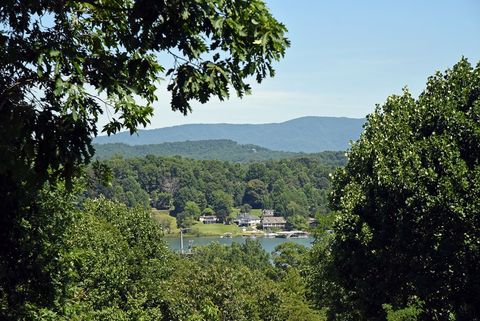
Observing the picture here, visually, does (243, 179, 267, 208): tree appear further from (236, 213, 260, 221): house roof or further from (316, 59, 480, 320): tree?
(316, 59, 480, 320): tree

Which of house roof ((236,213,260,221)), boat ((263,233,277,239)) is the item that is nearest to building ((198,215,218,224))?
house roof ((236,213,260,221))

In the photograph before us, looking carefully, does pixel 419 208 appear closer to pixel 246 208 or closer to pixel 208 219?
pixel 208 219

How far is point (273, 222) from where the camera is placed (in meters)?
170

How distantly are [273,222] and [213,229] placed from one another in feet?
74.6

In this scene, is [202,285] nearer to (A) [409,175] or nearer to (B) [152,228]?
(B) [152,228]

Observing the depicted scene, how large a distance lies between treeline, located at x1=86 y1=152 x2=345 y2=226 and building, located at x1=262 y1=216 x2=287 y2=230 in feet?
10.3

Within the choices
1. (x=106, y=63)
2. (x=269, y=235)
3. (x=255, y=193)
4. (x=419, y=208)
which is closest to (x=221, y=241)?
(x=269, y=235)

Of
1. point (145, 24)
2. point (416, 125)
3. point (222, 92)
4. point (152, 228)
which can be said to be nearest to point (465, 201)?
point (416, 125)

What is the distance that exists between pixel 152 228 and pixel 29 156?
2636cm

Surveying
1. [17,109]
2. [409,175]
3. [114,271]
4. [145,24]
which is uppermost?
[145,24]

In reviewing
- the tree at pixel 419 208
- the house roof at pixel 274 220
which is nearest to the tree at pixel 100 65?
the tree at pixel 419 208

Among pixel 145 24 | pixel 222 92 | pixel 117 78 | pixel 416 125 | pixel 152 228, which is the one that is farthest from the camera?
pixel 152 228

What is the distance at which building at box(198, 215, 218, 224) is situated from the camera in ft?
532

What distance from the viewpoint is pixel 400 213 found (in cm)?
1400
